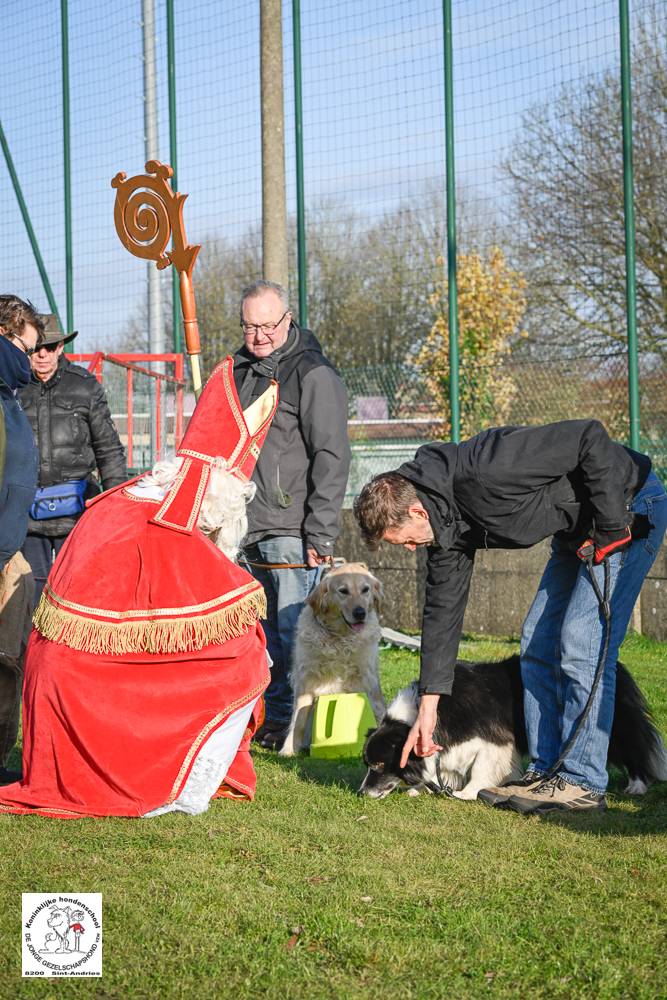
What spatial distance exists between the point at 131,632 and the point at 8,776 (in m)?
1.15

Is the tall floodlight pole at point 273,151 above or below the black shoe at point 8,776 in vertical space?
above

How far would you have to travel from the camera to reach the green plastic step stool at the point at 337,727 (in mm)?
5438

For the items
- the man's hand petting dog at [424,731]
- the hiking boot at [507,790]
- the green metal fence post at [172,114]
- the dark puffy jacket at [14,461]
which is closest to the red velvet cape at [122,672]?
the dark puffy jacket at [14,461]

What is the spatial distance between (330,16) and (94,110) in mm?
2998

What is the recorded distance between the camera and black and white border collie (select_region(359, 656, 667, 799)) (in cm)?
454

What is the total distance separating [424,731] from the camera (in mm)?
4352

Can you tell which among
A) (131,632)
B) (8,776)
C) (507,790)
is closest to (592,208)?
(507,790)

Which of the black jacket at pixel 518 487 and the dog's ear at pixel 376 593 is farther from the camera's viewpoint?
the dog's ear at pixel 376 593

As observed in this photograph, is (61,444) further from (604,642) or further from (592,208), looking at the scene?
(592,208)

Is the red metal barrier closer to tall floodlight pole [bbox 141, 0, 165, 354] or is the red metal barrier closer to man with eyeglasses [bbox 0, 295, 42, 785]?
tall floodlight pole [bbox 141, 0, 165, 354]

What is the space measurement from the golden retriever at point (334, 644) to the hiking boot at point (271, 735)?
0.13 m

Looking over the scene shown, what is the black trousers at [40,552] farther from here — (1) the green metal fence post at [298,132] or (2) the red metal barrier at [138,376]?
(1) the green metal fence post at [298,132]

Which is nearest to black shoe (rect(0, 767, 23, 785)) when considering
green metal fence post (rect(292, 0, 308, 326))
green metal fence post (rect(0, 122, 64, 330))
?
green metal fence post (rect(292, 0, 308, 326))

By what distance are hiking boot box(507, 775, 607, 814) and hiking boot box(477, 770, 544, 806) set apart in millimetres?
65
